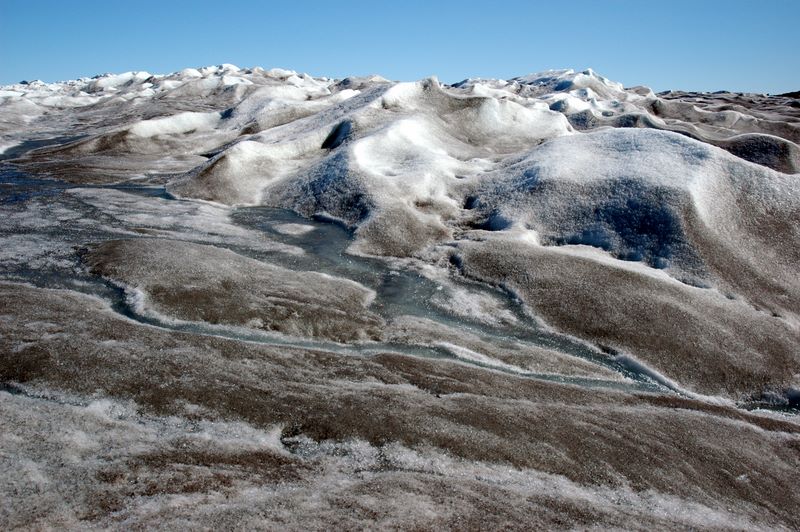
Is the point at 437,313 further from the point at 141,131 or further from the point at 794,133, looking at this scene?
the point at 794,133

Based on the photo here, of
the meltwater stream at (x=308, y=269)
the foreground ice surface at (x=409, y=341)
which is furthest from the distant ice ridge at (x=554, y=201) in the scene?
the meltwater stream at (x=308, y=269)

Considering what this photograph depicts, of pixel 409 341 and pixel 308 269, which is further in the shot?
pixel 308 269

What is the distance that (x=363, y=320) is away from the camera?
59.5ft

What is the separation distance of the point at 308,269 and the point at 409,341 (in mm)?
7513

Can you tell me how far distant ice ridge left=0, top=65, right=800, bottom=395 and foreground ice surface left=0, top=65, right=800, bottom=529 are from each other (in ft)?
0.53

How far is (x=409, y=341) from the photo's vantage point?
17.0 meters

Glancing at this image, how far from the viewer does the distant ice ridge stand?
18844 millimetres

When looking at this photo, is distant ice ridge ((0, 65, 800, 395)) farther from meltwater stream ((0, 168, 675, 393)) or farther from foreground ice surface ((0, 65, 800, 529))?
meltwater stream ((0, 168, 675, 393))

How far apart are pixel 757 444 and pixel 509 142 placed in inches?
1469

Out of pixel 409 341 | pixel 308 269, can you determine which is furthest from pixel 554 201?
pixel 409 341

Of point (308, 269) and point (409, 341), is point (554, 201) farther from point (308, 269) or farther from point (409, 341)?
point (409, 341)

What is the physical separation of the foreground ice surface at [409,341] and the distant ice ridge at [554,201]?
162mm

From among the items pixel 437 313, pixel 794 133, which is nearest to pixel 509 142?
pixel 437 313

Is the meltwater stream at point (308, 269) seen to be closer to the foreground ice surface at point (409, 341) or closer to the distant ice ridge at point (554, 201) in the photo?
the foreground ice surface at point (409, 341)
